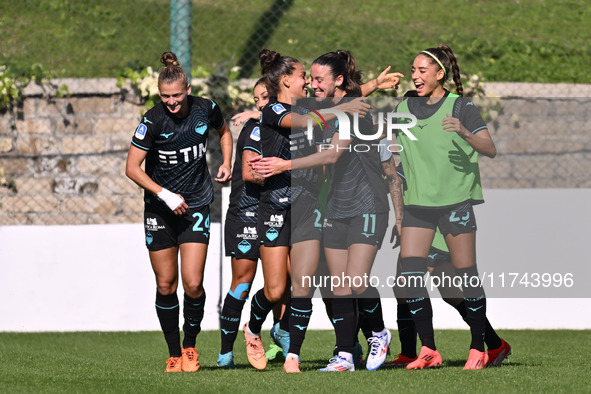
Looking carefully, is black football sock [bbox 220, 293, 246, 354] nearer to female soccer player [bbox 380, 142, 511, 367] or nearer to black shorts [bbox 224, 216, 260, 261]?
black shorts [bbox 224, 216, 260, 261]

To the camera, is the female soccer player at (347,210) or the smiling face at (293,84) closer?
the female soccer player at (347,210)

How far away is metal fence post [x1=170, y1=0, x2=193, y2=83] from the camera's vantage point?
959 cm

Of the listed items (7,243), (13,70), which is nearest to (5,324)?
(7,243)

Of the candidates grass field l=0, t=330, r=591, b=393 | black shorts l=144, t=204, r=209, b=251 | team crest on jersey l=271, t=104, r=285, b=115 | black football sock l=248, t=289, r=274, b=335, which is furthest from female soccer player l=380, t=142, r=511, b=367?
black shorts l=144, t=204, r=209, b=251

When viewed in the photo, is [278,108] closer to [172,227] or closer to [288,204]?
[288,204]

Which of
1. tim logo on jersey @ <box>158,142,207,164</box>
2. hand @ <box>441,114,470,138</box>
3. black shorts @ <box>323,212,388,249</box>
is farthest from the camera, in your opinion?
tim logo on jersey @ <box>158,142,207,164</box>

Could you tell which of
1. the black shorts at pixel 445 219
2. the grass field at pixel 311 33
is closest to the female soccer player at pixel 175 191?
the black shorts at pixel 445 219

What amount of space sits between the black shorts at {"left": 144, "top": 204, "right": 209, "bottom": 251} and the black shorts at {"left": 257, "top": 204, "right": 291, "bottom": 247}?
18.7 inches

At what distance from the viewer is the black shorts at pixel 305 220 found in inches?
222

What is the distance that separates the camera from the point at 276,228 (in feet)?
18.7

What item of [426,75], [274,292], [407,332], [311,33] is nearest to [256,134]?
[274,292]

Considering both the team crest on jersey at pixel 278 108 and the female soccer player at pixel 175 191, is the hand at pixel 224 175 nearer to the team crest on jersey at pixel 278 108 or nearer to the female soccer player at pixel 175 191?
the female soccer player at pixel 175 191

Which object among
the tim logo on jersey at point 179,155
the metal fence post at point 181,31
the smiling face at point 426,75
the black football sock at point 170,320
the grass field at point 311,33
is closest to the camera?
the smiling face at point 426,75

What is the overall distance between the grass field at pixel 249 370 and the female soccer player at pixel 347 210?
0.35 meters
